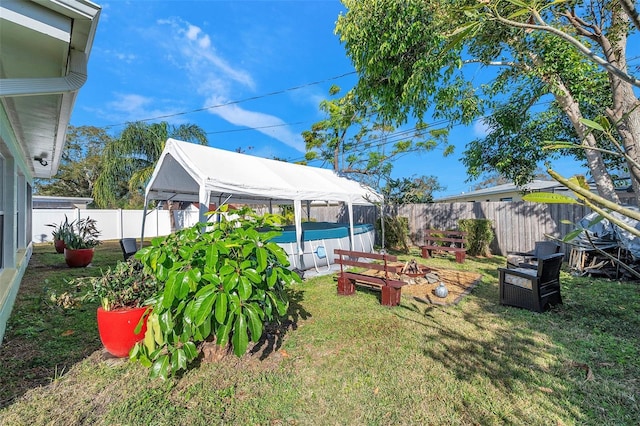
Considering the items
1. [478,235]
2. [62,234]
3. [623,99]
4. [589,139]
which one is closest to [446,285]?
[478,235]

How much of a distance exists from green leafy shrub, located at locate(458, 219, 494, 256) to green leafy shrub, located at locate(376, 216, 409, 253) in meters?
2.09

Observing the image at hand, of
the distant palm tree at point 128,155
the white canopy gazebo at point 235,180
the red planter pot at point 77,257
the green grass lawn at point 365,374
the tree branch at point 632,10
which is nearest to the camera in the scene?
the tree branch at point 632,10

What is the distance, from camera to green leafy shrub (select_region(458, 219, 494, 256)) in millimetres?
8875

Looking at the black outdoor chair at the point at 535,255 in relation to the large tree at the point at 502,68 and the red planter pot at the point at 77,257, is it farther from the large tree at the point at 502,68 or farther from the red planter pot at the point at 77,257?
the red planter pot at the point at 77,257

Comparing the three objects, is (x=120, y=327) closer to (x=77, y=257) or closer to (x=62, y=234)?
(x=77, y=257)

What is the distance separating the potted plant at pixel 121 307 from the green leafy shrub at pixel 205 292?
35 cm

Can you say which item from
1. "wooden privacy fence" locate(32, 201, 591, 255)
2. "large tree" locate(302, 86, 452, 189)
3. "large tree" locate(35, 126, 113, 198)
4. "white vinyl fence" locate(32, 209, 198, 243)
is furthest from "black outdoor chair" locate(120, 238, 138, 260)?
"large tree" locate(35, 126, 113, 198)

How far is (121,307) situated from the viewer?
2982 millimetres

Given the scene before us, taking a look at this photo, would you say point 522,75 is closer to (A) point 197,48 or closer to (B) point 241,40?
→ (B) point 241,40

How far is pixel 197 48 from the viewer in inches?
457

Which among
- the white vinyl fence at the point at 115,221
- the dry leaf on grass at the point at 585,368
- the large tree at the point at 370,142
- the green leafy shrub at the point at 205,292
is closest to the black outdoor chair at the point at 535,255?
the dry leaf on grass at the point at 585,368

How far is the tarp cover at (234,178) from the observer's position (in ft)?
18.3

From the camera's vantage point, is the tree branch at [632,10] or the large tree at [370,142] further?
the large tree at [370,142]

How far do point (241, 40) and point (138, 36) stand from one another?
12.7 ft
